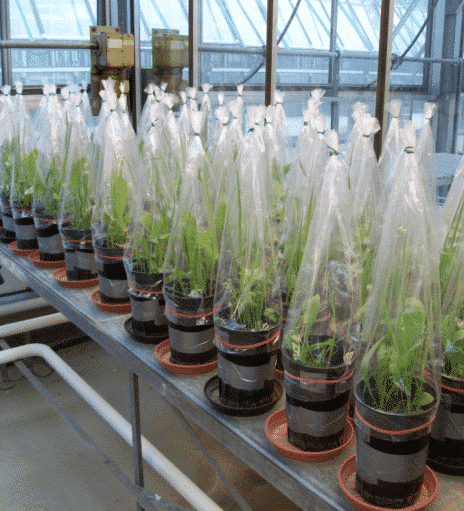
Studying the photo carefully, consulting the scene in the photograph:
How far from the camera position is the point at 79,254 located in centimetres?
167

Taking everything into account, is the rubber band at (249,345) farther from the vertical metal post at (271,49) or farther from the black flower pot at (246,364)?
the vertical metal post at (271,49)

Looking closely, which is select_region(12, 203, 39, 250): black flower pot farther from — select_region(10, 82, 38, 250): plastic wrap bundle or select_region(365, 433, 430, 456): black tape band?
select_region(365, 433, 430, 456): black tape band

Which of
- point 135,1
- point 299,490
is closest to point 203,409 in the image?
point 299,490

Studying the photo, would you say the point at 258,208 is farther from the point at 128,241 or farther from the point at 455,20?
the point at 455,20

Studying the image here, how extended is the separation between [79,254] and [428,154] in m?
1.01

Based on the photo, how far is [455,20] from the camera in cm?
195

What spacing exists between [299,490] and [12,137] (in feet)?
5.83

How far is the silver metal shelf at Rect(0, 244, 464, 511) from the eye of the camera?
2.96ft

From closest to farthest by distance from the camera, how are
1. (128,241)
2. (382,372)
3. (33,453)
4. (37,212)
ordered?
(382,372)
(128,241)
(37,212)
(33,453)

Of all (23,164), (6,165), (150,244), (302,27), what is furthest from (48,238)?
(302,27)

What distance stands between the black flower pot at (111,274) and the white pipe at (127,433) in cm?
42

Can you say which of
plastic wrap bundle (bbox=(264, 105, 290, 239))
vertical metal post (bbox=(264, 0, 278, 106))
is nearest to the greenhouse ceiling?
vertical metal post (bbox=(264, 0, 278, 106))

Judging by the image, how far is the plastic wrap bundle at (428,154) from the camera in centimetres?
123

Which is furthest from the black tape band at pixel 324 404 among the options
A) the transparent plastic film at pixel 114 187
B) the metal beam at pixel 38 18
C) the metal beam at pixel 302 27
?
the metal beam at pixel 38 18
